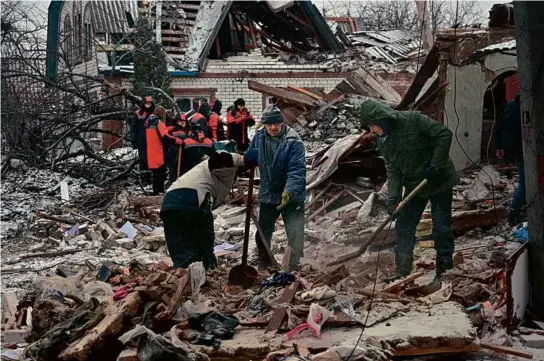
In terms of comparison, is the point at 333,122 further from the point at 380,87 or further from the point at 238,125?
the point at 238,125

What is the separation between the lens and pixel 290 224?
8.16m

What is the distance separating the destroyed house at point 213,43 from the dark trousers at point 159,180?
958cm

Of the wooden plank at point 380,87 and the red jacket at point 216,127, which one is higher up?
the wooden plank at point 380,87

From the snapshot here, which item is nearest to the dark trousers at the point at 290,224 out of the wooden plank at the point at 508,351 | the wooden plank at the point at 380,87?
the wooden plank at the point at 508,351

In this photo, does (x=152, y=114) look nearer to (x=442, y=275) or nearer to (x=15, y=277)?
(x=15, y=277)

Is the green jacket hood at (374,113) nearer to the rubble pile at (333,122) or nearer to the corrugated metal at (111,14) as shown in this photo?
the rubble pile at (333,122)

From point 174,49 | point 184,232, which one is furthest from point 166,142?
point 174,49

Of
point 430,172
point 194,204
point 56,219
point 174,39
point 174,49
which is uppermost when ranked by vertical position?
point 174,39

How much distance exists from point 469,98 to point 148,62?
11.6m

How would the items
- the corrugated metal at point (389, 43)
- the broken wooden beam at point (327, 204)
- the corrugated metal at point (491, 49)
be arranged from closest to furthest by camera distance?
the broken wooden beam at point (327, 204), the corrugated metal at point (491, 49), the corrugated metal at point (389, 43)

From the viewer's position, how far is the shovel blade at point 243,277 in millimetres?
7062

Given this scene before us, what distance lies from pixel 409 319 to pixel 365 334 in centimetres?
46

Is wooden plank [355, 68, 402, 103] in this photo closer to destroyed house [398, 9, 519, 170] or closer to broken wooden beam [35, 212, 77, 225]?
destroyed house [398, 9, 519, 170]

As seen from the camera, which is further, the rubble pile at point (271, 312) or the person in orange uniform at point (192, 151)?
the person in orange uniform at point (192, 151)
